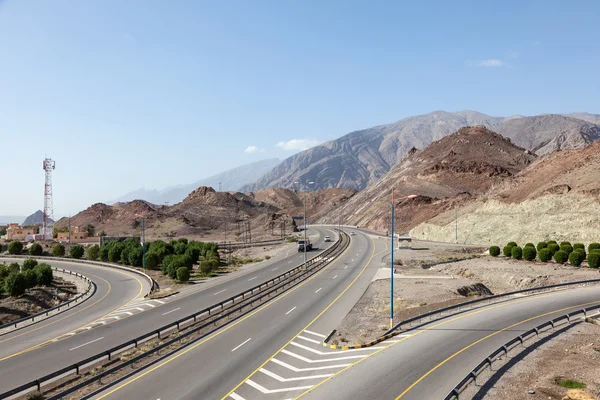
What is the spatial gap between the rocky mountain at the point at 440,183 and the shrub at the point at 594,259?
69104mm

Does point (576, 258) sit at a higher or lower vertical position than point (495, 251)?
higher

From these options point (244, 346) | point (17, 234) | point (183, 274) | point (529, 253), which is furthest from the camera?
point (17, 234)

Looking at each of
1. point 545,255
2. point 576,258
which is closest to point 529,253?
point 545,255

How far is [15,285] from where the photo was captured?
180ft

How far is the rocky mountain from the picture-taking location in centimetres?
14125

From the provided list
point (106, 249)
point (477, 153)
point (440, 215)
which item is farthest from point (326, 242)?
point (477, 153)

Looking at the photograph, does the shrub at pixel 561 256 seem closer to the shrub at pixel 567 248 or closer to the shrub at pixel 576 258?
the shrub at pixel 567 248

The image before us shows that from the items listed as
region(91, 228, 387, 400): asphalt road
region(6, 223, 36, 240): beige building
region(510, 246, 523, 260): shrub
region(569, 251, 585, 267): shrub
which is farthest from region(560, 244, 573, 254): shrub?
region(6, 223, 36, 240): beige building

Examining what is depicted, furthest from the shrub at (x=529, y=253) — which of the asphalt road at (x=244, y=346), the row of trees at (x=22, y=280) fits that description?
the row of trees at (x=22, y=280)

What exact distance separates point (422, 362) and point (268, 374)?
8643 millimetres

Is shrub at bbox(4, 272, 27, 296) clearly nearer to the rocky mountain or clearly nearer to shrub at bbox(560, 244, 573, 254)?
shrub at bbox(560, 244, 573, 254)

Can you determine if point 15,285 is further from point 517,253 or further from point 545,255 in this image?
point 545,255

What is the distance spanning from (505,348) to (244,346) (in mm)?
15814

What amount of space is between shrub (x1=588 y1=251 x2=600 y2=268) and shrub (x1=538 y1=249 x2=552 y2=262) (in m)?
6.28
